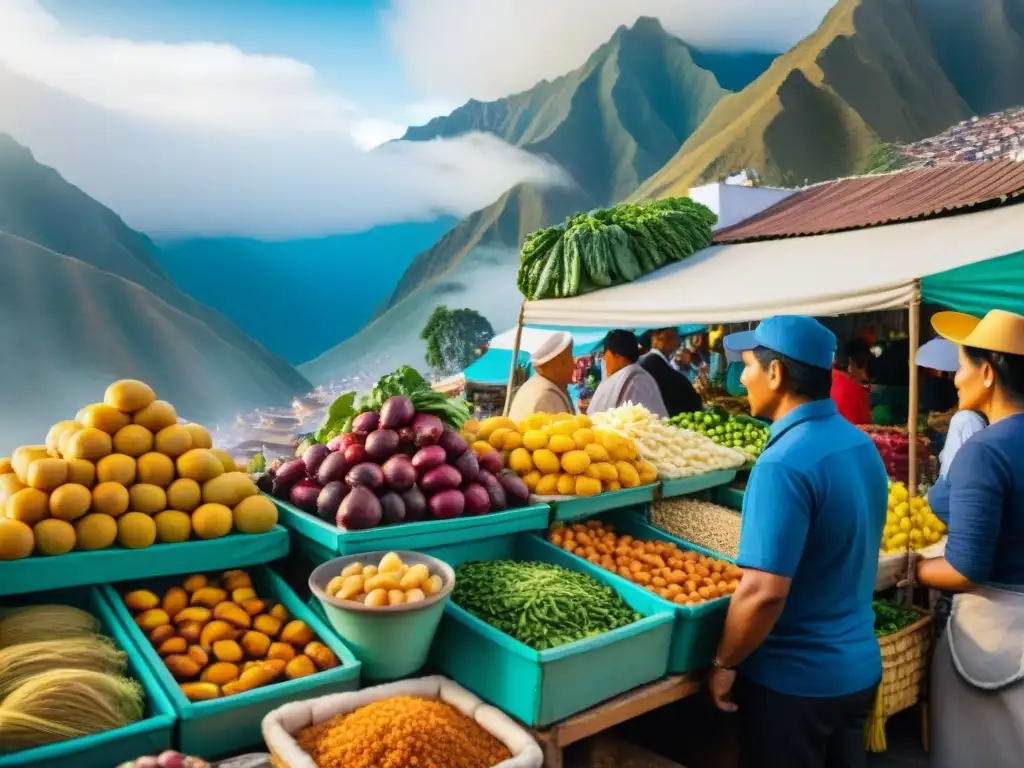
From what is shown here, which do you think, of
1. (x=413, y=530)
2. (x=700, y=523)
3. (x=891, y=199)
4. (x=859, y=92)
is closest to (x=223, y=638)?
(x=413, y=530)

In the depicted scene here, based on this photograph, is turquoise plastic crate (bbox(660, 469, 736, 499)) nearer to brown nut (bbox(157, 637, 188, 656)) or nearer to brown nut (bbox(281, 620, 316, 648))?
brown nut (bbox(281, 620, 316, 648))

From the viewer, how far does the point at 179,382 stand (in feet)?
82.8

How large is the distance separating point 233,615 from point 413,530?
1.84 ft

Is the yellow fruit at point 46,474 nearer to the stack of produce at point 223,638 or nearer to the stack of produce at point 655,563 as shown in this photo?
the stack of produce at point 223,638

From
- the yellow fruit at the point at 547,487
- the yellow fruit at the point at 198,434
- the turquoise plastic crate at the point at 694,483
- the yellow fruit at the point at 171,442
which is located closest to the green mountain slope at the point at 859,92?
the turquoise plastic crate at the point at 694,483

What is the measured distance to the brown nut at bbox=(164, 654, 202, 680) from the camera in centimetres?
180

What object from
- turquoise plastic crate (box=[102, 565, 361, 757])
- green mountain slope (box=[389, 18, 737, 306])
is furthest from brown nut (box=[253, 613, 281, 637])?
green mountain slope (box=[389, 18, 737, 306])

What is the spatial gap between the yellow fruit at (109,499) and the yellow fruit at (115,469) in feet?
0.13

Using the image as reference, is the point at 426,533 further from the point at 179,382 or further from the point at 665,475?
the point at 179,382

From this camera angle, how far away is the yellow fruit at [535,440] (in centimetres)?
283

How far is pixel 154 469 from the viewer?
7.07 ft

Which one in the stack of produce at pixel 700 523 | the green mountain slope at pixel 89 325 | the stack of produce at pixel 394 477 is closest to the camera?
the stack of produce at pixel 394 477

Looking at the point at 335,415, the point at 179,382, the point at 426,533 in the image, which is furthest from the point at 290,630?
the point at 179,382

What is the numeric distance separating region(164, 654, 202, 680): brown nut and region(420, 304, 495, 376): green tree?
2504 cm
